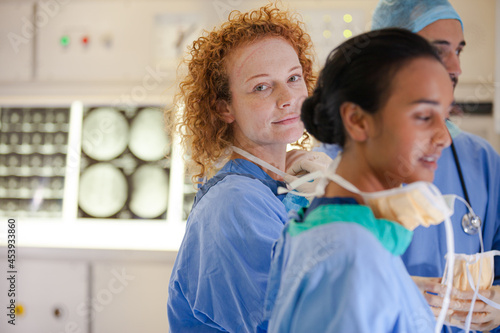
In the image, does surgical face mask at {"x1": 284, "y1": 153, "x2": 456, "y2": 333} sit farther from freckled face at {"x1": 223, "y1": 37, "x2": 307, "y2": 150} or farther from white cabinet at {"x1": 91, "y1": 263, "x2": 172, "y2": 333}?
white cabinet at {"x1": 91, "y1": 263, "x2": 172, "y2": 333}

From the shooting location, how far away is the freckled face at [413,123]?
26.9 inches

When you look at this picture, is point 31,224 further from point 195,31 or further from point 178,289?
point 178,289

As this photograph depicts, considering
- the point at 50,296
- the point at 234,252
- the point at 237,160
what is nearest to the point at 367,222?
the point at 234,252

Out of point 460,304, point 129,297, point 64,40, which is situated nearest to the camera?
point 460,304

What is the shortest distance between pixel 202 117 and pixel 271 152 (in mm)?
254

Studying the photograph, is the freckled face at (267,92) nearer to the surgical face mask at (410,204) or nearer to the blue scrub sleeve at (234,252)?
the blue scrub sleeve at (234,252)

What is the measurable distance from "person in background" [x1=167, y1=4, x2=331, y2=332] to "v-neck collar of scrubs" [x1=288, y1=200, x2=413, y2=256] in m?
0.34

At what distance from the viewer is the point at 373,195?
689 millimetres

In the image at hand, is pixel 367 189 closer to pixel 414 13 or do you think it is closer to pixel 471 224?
pixel 471 224

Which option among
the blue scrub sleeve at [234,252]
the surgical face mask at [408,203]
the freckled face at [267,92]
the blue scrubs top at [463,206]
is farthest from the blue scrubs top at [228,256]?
the surgical face mask at [408,203]

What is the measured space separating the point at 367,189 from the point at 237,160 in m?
0.60

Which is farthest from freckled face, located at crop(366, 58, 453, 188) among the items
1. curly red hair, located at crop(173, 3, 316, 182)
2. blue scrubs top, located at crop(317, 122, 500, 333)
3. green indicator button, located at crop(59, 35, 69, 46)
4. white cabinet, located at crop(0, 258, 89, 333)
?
green indicator button, located at crop(59, 35, 69, 46)

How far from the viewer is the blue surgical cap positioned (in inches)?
46.5

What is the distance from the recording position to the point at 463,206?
1.20 metres
